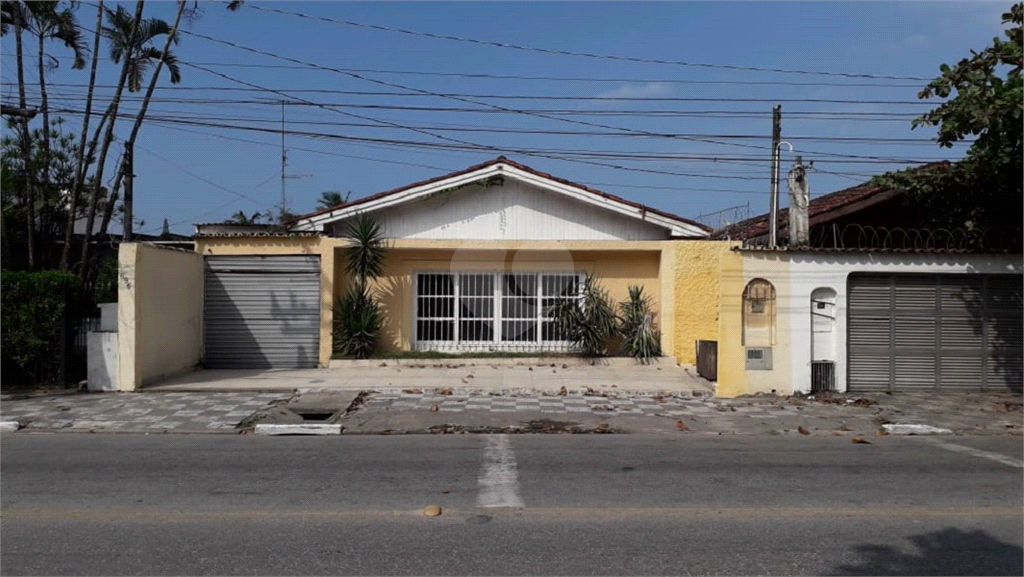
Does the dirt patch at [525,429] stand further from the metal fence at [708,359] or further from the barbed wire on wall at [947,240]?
the barbed wire on wall at [947,240]

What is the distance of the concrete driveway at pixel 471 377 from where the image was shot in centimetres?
1533

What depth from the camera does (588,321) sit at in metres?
18.2

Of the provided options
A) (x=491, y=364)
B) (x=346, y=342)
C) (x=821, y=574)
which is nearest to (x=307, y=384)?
(x=346, y=342)

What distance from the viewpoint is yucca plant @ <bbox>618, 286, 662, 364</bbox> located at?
17.9m

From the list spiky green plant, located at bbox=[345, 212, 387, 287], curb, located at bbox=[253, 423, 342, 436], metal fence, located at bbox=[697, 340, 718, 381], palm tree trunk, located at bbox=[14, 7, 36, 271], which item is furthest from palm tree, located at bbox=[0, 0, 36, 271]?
metal fence, located at bbox=[697, 340, 718, 381]

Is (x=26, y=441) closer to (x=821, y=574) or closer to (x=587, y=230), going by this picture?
(x=821, y=574)

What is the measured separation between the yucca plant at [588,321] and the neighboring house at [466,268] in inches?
23.9

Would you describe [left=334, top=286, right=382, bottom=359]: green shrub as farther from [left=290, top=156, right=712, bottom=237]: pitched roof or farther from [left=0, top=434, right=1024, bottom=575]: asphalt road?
[left=0, top=434, right=1024, bottom=575]: asphalt road

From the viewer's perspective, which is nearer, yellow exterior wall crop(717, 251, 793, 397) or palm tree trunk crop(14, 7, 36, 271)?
yellow exterior wall crop(717, 251, 793, 397)

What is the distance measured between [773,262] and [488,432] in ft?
20.2

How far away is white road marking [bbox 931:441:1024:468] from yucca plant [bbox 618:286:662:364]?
7.62 meters

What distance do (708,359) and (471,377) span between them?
14.7 ft

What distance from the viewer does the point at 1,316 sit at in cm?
1456

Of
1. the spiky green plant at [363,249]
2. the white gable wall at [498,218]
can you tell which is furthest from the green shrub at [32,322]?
the white gable wall at [498,218]
